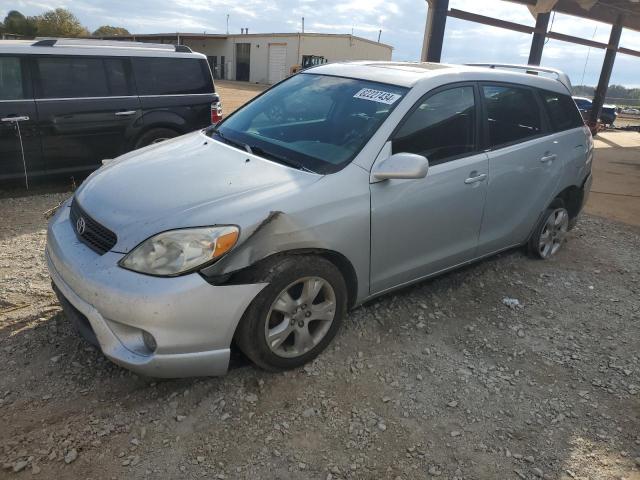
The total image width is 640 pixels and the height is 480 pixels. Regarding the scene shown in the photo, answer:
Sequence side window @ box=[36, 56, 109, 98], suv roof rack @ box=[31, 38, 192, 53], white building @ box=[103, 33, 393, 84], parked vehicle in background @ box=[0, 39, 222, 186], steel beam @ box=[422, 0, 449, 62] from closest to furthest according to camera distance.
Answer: parked vehicle in background @ box=[0, 39, 222, 186] < side window @ box=[36, 56, 109, 98] < suv roof rack @ box=[31, 38, 192, 53] < steel beam @ box=[422, 0, 449, 62] < white building @ box=[103, 33, 393, 84]

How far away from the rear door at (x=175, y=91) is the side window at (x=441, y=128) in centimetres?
436

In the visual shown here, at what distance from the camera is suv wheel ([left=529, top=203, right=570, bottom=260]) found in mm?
4574

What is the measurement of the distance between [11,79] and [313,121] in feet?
13.8

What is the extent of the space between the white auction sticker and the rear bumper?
Answer: 1.50 m

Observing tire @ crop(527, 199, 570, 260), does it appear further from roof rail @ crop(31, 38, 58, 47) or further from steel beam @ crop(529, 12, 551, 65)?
steel beam @ crop(529, 12, 551, 65)

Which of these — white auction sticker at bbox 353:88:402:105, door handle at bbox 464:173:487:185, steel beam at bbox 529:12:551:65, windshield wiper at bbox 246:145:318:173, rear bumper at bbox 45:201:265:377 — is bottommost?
rear bumper at bbox 45:201:265:377

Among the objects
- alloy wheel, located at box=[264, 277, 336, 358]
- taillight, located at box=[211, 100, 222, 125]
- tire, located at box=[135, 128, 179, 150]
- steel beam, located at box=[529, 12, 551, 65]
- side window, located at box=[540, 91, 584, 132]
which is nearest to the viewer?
alloy wheel, located at box=[264, 277, 336, 358]

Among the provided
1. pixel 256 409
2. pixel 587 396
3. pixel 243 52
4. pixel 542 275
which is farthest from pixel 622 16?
pixel 243 52

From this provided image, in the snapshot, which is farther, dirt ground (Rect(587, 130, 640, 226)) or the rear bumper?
dirt ground (Rect(587, 130, 640, 226))

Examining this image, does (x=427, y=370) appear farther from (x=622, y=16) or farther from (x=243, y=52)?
(x=243, y=52)

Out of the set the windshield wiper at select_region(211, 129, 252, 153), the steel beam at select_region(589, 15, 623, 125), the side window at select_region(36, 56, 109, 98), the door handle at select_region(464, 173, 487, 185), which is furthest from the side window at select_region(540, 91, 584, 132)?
the steel beam at select_region(589, 15, 623, 125)

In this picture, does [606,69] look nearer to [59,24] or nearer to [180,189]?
[180,189]

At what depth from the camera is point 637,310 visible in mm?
4074

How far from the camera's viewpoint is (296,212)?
2676mm
